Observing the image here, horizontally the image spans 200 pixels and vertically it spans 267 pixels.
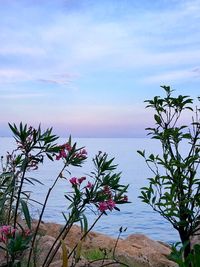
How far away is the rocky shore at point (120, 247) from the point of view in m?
7.04

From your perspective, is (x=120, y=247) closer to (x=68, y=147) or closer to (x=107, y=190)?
(x=107, y=190)

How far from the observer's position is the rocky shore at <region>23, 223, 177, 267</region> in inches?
277

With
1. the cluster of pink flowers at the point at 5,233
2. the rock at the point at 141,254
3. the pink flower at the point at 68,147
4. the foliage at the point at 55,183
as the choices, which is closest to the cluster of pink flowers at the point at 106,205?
the foliage at the point at 55,183

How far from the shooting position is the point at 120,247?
9016 millimetres

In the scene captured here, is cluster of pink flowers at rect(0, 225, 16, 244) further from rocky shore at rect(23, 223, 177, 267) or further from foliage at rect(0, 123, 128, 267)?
rocky shore at rect(23, 223, 177, 267)

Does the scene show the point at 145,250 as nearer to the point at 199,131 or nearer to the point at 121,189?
the point at 199,131

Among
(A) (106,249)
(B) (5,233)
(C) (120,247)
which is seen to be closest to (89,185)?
(B) (5,233)

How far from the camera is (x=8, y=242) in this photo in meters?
3.69

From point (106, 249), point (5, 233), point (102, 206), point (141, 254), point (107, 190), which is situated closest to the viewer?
point (5, 233)

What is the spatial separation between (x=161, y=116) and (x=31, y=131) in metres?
2.07

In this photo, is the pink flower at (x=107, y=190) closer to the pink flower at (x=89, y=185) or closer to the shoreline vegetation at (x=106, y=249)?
the pink flower at (x=89, y=185)

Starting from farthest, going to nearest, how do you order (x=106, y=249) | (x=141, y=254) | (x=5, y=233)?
(x=141, y=254)
(x=106, y=249)
(x=5, y=233)

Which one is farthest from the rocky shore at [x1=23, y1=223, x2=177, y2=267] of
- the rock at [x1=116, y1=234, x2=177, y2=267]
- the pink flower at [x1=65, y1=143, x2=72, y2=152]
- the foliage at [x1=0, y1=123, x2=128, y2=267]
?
the pink flower at [x1=65, y1=143, x2=72, y2=152]

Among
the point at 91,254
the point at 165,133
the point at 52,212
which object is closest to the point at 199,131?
the point at 165,133
